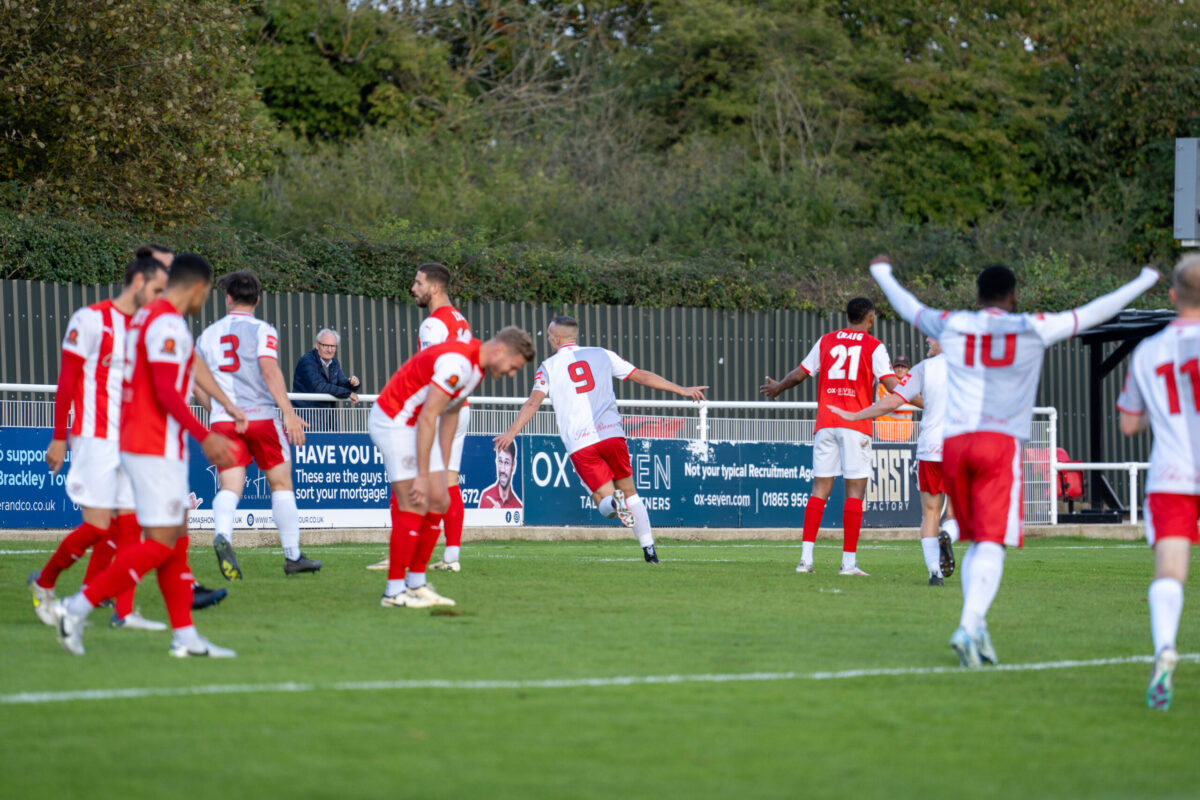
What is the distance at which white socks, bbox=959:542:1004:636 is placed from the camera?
7.07m

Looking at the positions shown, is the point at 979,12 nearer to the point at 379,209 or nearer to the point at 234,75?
the point at 379,209

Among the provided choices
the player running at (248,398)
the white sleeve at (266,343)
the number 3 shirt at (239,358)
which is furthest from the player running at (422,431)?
the number 3 shirt at (239,358)

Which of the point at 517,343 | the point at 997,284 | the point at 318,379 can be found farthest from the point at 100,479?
the point at 318,379

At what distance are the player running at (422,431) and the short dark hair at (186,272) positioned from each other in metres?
1.67

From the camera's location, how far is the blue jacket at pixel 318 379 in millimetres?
16094

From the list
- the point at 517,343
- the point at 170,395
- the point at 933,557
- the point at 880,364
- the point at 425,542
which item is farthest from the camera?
the point at 880,364

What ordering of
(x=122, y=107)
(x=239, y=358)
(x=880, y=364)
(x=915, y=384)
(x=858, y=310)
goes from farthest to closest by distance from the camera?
1. (x=122, y=107)
2. (x=880, y=364)
3. (x=858, y=310)
4. (x=915, y=384)
5. (x=239, y=358)

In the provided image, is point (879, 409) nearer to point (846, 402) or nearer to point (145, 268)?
point (846, 402)

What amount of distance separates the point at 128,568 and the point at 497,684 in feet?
5.70

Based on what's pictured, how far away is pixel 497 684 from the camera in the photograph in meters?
6.14

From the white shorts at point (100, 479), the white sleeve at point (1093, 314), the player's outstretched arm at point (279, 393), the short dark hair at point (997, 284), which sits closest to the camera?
the white sleeve at point (1093, 314)

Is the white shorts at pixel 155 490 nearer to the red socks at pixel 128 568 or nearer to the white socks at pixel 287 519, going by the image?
the red socks at pixel 128 568

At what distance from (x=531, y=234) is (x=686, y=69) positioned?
10439 mm

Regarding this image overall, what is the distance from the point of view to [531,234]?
101ft
